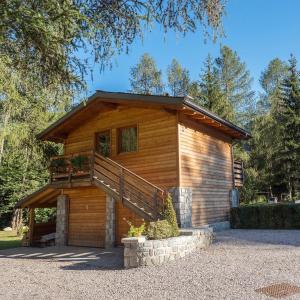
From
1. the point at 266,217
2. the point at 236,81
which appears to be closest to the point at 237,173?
the point at 266,217

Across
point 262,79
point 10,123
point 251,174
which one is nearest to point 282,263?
point 10,123

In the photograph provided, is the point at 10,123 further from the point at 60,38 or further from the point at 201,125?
the point at 60,38

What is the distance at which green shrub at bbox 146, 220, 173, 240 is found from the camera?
9047mm

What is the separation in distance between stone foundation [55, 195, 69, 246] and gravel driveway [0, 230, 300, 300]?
4.25m

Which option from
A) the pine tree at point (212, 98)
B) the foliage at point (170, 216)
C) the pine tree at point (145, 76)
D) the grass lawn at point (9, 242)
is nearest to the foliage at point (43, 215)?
the grass lawn at point (9, 242)

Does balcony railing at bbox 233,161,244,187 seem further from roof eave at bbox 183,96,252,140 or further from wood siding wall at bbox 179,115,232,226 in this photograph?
roof eave at bbox 183,96,252,140

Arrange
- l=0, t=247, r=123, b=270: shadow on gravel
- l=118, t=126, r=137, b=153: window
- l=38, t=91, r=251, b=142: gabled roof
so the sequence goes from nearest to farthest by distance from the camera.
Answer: l=0, t=247, r=123, b=270: shadow on gravel < l=38, t=91, r=251, b=142: gabled roof < l=118, t=126, r=137, b=153: window

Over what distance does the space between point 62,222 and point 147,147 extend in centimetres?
562

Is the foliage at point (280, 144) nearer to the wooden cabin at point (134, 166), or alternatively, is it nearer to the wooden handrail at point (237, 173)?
the wooden handrail at point (237, 173)

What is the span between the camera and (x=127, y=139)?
1419 centimetres

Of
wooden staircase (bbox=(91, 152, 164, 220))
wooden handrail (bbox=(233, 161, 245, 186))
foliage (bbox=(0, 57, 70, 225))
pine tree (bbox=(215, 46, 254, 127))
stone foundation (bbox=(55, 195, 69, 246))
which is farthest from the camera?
A: pine tree (bbox=(215, 46, 254, 127))

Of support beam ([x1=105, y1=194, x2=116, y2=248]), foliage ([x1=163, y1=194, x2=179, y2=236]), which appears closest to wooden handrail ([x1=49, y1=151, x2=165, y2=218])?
foliage ([x1=163, y1=194, x2=179, y2=236])

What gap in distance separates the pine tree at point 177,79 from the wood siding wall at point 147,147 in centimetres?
2066

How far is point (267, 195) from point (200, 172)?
23.1 m
